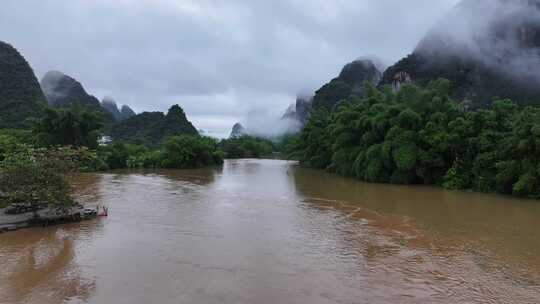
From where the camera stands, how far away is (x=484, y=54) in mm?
43812

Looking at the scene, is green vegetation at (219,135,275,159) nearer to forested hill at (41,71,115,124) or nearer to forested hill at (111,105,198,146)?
forested hill at (111,105,198,146)

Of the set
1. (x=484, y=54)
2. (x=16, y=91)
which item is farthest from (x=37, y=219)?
(x=16, y=91)

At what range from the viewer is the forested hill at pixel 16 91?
159 feet

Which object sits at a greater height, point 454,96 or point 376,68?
point 376,68

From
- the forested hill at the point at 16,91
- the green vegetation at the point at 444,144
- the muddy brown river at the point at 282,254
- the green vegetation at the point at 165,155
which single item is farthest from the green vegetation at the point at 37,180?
the forested hill at the point at 16,91

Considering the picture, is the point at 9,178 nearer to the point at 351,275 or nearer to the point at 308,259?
the point at 308,259

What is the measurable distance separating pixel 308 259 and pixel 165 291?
353 cm

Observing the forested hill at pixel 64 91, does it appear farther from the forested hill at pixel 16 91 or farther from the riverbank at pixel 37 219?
the riverbank at pixel 37 219

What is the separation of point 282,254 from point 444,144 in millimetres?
15280

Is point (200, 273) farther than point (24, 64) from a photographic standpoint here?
No

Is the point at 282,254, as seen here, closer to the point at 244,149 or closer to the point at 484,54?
the point at 484,54

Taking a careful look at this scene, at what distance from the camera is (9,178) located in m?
11.9

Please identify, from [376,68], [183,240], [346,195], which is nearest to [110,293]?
[183,240]

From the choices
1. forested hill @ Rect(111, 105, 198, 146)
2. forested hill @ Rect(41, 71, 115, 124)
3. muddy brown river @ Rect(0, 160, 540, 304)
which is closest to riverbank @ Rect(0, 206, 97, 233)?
muddy brown river @ Rect(0, 160, 540, 304)
